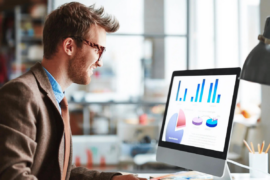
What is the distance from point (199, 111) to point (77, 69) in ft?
1.75

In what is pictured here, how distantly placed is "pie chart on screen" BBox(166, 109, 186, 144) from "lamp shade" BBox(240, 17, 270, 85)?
0.37 metres

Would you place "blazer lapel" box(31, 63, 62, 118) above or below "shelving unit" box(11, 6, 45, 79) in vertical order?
below

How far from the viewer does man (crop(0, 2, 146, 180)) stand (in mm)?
840

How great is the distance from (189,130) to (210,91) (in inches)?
7.1

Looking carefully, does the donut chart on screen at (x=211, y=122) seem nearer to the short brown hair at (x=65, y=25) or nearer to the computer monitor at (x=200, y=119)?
the computer monitor at (x=200, y=119)

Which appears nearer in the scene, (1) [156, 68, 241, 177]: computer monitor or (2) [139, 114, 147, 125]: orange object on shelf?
(1) [156, 68, 241, 177]: computer monitor

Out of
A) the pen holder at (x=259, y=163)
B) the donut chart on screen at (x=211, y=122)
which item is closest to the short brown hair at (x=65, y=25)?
the donut chart on screen at (x=211, y=122)

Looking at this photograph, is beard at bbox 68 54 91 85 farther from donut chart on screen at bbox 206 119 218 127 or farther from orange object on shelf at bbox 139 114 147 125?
orange object on shelf at bbox 139 114 147 125

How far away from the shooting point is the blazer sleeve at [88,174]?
112cm

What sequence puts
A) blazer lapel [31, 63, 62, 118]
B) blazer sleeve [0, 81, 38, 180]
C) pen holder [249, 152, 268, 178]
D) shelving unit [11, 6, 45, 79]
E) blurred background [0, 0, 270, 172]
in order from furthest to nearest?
shelving unit [11, 6, 45, 79] < blurred background [0, 0, 270, 172] < pen holder [249, 152, 268, 178] < blazer lapel [31, 63, 62, 118] < blazer sleeve [0, 81, 38, 180]

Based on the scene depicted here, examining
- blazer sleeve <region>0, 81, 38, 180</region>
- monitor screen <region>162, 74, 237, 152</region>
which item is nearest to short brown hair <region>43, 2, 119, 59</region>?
blazer sleeve <region>0, 81, 38, 180</region>

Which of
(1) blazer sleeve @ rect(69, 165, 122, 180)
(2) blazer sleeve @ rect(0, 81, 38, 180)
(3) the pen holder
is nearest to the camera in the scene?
(2) blazer sleeve @ rect(0, 81, 38, 180)

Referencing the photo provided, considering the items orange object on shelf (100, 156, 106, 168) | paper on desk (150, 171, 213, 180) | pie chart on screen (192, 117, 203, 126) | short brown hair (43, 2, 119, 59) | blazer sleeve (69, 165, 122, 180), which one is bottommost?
orange object on shelf (100, 156, 106, 168)

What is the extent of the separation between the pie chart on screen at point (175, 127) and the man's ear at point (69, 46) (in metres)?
0.52
